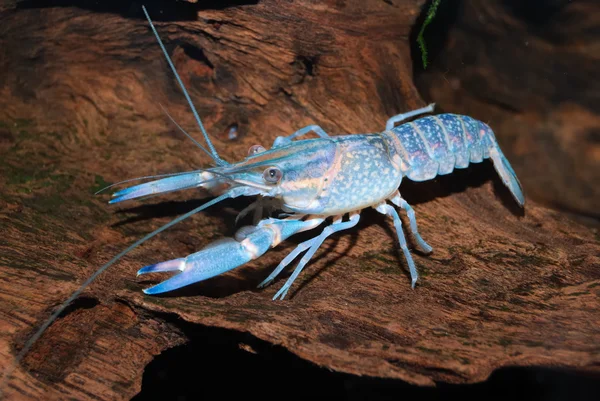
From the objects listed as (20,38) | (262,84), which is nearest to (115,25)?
(20,38)

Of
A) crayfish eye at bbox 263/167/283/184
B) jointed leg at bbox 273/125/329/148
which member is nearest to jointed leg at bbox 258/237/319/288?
crayfish eye at bbox 263/167/283/184

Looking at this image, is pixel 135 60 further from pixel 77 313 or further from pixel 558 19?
pixel 558 19

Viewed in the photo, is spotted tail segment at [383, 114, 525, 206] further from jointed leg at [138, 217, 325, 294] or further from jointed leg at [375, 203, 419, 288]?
jointed leg at [138, 217, 325, 294]

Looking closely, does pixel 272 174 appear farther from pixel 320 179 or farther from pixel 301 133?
pixel 301 133

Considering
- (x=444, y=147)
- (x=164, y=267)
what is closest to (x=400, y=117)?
(x=444, y=147)

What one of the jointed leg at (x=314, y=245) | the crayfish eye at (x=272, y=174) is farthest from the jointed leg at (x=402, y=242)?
the crayfish eye at (x=272, y=174)
